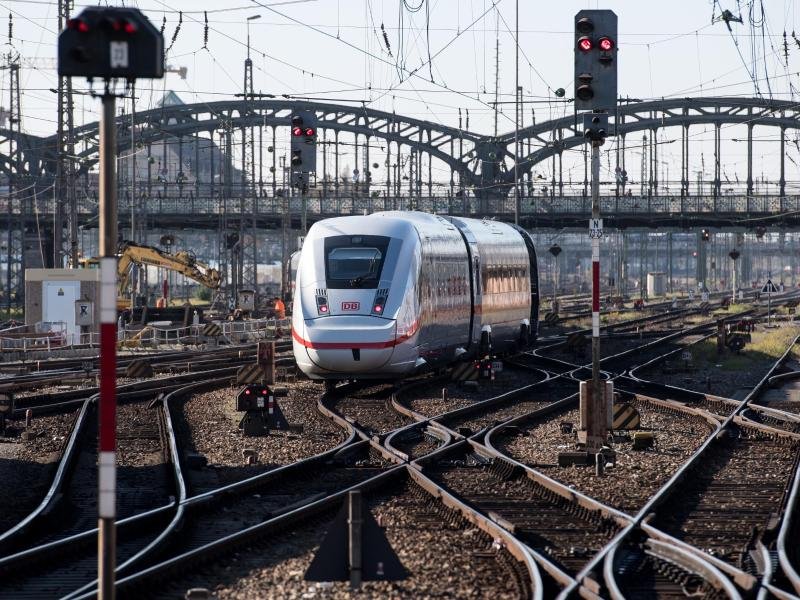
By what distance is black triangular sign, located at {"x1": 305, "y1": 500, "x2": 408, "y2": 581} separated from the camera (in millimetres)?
9430

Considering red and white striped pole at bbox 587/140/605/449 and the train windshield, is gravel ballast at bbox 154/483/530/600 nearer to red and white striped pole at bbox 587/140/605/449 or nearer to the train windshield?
red and white striped pole at bbox 587/140/605/449

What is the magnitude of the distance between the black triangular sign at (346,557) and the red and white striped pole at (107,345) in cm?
206

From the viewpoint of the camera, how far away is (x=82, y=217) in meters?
82.0

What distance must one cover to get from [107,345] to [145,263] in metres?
48.4

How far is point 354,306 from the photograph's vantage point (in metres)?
23.9

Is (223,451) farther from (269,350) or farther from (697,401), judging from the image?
(697,401)

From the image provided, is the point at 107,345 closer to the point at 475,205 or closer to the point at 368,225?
the point at 368,225

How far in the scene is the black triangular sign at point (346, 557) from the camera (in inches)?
371

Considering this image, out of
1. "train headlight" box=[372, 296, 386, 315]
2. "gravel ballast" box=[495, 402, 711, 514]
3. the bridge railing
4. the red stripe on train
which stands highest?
the bridge railing

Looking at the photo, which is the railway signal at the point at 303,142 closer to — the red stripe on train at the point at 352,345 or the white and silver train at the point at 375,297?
the white and silver train at the point at 375,297

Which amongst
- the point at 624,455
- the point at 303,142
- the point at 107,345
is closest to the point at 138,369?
the point at 303,142

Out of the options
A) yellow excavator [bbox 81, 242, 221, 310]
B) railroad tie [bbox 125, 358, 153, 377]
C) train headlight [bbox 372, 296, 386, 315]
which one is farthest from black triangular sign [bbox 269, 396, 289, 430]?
yellow excavator [bbox 81, 242, 221, 310]

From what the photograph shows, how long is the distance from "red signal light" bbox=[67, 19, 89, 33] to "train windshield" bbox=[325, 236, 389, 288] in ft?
53.9

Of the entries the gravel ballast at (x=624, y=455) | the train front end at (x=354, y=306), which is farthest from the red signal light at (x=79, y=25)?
the train front end at (x=354, y=306)
